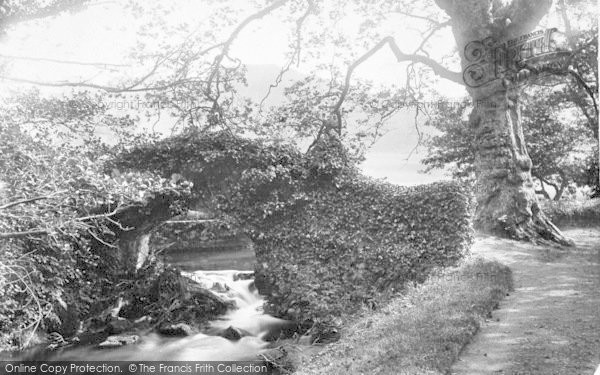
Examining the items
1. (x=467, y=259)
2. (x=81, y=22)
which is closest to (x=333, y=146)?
(x=467, y=259)

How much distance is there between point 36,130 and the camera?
7.38 metres

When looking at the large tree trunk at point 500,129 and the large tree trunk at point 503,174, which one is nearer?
the large tree trunk at point 500,129

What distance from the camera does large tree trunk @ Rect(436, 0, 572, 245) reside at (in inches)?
443

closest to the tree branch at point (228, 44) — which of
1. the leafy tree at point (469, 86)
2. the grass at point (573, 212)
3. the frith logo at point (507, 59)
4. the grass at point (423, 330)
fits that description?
the leafy tree at point (469, 86)

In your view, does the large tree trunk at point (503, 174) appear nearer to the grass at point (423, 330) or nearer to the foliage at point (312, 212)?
the foliage at point (312, 212)

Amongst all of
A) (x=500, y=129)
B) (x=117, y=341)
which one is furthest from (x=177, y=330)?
(x=500, y=129)

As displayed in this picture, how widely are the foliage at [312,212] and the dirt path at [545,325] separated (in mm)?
1951

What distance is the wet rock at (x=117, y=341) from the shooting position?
1019 centimetres

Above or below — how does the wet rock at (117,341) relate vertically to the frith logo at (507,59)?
below

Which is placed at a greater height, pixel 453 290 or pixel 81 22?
pixel 81 22

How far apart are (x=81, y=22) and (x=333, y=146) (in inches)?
246

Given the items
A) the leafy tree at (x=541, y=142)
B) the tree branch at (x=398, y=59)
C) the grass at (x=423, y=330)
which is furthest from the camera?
the tree branch at (x=398, y=59)

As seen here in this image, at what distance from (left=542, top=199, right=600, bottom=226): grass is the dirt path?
528 millimetres

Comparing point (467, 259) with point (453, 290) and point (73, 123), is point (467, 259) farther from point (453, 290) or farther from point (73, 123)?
point (73, 123)
